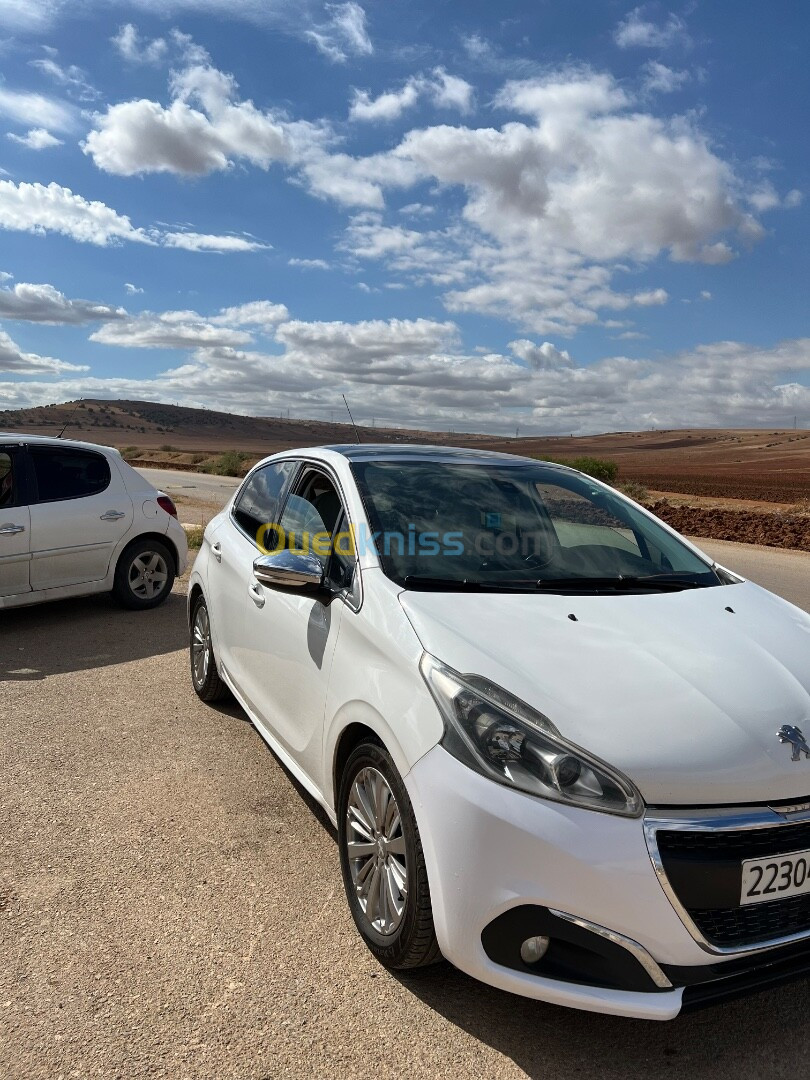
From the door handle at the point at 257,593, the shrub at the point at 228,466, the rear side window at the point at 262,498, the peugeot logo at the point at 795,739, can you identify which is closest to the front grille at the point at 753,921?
the peugeot logo at the point at 795,739

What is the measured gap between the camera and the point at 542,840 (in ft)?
7.18

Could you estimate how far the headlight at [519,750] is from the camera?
2.22 metres

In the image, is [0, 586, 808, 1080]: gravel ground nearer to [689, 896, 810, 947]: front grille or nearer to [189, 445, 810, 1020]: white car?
[189, 445, 810, 1020]: white car

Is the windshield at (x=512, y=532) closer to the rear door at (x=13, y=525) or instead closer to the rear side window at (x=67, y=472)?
the rear door at (x=13, y=525)

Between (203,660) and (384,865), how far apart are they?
2746mm

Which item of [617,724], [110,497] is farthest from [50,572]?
[617,724]

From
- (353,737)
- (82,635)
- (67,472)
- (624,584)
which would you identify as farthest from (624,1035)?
(67,472)

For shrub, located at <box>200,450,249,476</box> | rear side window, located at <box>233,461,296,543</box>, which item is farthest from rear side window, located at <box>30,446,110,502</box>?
shrub, located at <box>200,450,249,476</box>

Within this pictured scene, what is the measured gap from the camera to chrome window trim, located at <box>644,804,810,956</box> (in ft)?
7.11

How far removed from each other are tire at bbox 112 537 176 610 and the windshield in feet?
14.9

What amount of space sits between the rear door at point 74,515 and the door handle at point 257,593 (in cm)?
361

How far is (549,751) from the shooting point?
2275 millimetres

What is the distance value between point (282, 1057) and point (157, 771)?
2.13 meters

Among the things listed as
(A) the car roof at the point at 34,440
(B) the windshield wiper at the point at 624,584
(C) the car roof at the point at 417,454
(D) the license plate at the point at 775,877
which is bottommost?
(D) the license plate at the point at 775,877
